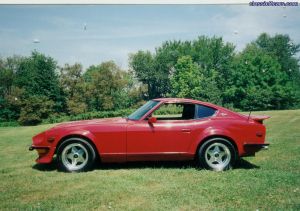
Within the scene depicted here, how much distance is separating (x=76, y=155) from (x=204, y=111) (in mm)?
2938

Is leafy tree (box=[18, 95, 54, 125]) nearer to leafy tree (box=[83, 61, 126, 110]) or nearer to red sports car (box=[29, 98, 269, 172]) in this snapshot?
leafy tree (box=[83, 61, 126, 110])

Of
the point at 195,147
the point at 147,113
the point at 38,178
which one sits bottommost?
the point at 38,178

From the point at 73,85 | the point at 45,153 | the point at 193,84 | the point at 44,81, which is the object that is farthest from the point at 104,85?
the point at 45,153

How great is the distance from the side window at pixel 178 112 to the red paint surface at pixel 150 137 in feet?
0.91

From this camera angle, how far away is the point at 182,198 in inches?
209

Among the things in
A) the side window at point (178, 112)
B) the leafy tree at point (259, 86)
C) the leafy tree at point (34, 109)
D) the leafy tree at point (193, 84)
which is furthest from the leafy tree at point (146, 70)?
the side window at point (178, 112)

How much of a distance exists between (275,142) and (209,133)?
514 cm

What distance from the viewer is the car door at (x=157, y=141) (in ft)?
23.6

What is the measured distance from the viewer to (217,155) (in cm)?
738

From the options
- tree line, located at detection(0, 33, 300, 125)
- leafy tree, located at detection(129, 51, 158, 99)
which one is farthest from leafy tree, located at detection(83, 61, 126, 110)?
leafy tree, located at detection(129, 51, 158, 99)

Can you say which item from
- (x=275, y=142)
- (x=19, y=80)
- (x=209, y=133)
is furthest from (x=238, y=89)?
(x=209, y=133)

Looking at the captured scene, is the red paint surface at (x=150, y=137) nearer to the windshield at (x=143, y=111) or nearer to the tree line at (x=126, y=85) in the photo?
the windshield at (x=143, y=111)

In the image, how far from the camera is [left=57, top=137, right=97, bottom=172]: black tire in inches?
283

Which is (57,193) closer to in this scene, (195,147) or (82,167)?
(82,167)
